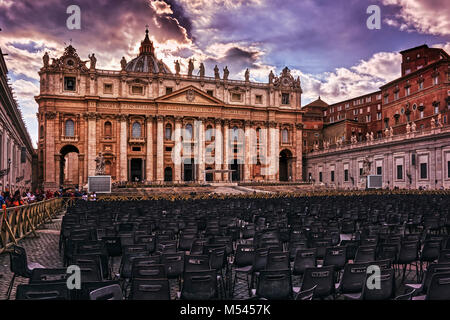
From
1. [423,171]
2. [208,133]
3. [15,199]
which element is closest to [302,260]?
[15,199]

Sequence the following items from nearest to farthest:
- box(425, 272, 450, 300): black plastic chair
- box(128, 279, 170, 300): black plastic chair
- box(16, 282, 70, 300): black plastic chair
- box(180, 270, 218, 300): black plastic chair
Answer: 1. box(16, 282, 70, 300): black plastic chair
2. box(128, 279, 170, 300): black plastic chair
3. box(425, 272, 450, 300): black plastic chair
4. box(180, 270, 218, 300): black plastic chair

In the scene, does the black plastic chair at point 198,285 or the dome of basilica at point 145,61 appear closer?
the black plastic chair at point 198,285

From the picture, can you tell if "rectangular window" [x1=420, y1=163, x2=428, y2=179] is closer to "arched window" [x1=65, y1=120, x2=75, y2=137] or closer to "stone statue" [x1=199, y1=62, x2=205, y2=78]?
"stone statue" [x1=199, y1=62, x2=205, y2=78]

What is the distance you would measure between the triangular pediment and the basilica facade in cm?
19

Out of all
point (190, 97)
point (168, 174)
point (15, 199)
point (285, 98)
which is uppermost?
point (285, 98)

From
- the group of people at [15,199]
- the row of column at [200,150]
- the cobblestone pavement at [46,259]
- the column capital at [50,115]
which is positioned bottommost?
the cobblestone pavement at [46,259]

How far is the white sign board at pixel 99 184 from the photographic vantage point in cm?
4138

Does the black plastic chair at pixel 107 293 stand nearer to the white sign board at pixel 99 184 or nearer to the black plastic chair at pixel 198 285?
the black plastic chair at pixel 198 285

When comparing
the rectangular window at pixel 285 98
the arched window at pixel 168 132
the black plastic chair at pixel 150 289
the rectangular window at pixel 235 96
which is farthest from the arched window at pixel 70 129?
the black plastic chair at pixel 150 289

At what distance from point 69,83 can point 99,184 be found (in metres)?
33.5

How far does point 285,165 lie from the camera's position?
84.2m

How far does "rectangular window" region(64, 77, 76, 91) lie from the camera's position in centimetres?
6700

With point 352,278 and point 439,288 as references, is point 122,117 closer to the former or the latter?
point 352,278

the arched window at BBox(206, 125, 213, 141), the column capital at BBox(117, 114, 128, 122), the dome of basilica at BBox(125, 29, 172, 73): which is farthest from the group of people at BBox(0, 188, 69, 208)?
the dome of basilica at BBox(125, 29, 172, 73)
